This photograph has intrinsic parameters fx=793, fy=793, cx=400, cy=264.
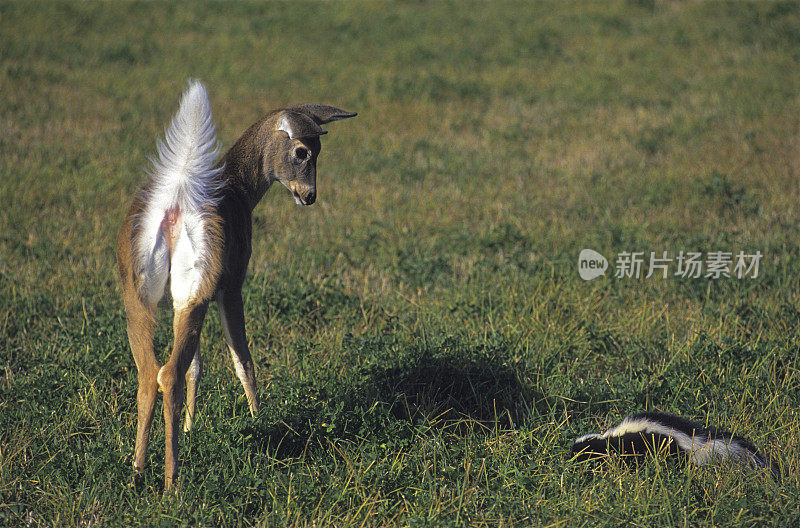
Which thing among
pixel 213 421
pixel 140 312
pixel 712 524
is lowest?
pixel 712 524

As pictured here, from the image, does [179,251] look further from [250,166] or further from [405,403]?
[405,403]

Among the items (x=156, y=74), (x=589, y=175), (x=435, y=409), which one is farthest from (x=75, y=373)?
(x=156, y=74)

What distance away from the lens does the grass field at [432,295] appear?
4.07 metres

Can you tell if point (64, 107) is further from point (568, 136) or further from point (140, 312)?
point (140, 312)

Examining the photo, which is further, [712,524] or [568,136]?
[568,136]

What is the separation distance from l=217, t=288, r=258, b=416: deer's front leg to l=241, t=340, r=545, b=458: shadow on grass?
243 mm

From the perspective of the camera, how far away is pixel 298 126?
3.96 m

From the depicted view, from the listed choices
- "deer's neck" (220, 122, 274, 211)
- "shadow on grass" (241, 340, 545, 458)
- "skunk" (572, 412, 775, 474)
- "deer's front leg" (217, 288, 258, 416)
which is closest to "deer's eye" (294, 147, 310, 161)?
"deer's neck" (220, 122, 274, 211)

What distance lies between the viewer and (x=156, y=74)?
45.7 feet

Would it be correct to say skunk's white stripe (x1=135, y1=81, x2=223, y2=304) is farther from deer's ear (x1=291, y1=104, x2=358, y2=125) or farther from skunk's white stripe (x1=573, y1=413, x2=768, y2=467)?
skunk's white stripe (x1=573, y1=413, x2=768, y2=467)

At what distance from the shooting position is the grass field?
4.07 meters

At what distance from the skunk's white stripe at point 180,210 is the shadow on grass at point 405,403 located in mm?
1076

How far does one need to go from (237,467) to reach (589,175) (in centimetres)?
679

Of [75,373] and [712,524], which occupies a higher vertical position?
[75,373]
